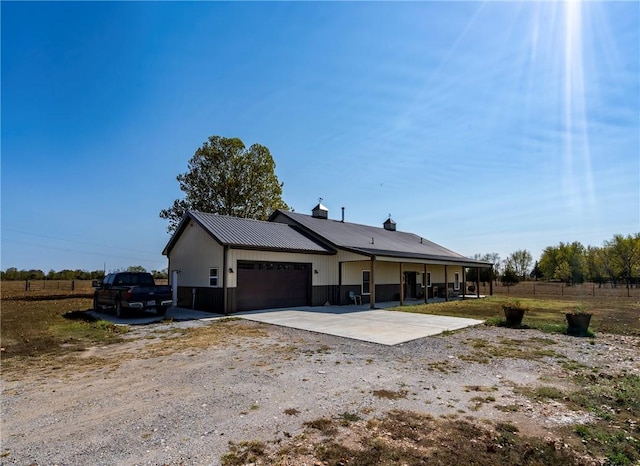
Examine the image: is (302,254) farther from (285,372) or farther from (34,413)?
(34,413)

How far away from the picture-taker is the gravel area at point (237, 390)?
3.67m

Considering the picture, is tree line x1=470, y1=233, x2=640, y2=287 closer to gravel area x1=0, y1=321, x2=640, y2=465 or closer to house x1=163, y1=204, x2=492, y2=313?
house x1=163, y1=204, x2=492, y2=313

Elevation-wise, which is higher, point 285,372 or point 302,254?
point 302,254

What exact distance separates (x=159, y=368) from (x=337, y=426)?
399 centimetres

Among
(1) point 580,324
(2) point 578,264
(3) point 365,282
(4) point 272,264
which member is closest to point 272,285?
(4) point 272,264

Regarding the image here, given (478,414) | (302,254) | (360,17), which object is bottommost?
(478,414)

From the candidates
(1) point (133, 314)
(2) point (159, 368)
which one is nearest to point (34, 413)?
(2) point (159, 368)

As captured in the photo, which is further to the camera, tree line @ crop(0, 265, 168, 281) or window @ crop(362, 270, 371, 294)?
tree line @ crop(0, 265, 168, 281)

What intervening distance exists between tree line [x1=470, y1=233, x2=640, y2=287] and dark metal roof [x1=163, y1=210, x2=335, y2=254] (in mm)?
17255

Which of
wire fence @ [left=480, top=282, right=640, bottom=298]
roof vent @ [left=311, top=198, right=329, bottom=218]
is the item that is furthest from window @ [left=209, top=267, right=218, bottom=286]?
wire fence @ [left=480, top=282, right=640, bottom=298]

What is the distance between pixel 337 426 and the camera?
4027 mm

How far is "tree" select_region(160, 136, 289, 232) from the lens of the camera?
27656 millimetres

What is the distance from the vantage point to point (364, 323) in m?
12.3

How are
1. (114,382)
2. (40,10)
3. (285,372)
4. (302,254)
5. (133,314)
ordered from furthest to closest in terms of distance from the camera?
(302,254) → (133,314) → (40,10) → (285,372) → (114,382)
